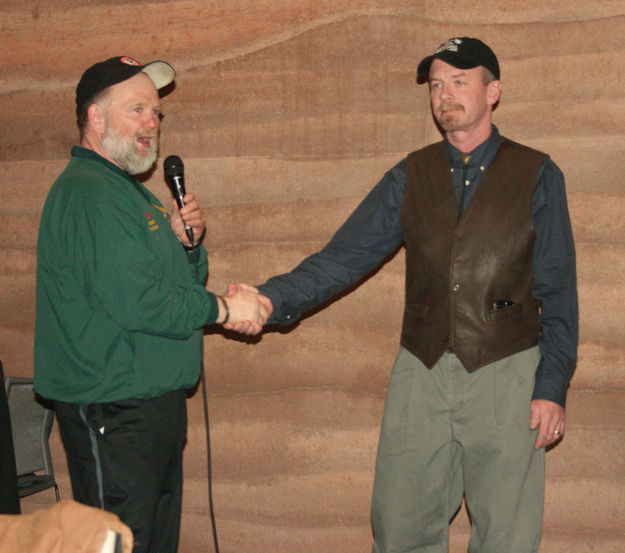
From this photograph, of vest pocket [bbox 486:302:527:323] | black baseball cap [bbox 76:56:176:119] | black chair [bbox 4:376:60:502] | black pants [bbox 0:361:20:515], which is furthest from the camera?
black chair [bbox 4:376:60:502]

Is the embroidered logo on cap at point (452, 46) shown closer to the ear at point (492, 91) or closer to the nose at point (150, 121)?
the ear at point (492, 91)

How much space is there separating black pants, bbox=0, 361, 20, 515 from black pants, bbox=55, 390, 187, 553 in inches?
18.6

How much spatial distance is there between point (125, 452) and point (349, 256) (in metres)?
1.01

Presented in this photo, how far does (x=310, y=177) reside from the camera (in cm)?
314

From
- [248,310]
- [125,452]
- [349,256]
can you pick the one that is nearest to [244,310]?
[248,310]

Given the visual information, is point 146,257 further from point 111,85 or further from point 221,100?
point 221,100

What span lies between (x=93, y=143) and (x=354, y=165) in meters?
1.02

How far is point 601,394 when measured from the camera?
2994 mm

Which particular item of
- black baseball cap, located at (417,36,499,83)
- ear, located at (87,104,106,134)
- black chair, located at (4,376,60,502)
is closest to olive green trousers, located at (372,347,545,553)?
black baseball cap, located at (417,36,499,83)

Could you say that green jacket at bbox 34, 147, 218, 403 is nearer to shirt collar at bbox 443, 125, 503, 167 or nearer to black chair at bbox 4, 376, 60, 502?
black chair at bbox 4, 376, 60, 502

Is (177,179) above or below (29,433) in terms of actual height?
above

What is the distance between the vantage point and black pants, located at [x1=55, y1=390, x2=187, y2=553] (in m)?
2.41

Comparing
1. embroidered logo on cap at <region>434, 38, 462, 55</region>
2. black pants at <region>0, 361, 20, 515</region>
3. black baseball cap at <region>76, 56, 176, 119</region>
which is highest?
embroidered logo on cap at <region>434, 38, 462, 55</region>

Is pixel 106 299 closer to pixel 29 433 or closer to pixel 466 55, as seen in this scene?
pixel 29 433
